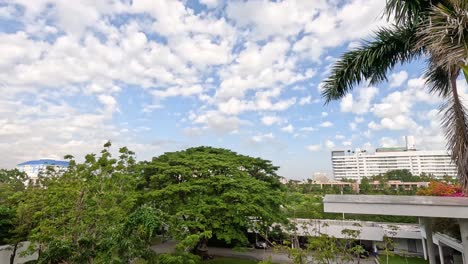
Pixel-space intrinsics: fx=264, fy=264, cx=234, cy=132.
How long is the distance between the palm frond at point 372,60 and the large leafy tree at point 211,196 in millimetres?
8544

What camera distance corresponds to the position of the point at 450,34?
3.86 meters

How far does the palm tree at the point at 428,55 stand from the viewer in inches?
150

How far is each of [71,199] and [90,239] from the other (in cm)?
273

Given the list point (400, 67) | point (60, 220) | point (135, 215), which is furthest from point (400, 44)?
point (60, 220)

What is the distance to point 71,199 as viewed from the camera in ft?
26.3

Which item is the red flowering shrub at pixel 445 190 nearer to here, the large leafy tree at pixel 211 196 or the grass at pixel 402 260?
the grass at pixel 402 260

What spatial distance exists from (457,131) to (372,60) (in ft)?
6.65

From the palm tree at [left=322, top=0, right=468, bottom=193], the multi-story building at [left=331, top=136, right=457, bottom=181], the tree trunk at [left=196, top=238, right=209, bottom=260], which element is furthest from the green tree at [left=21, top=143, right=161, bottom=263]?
the multi-story building at [left=331, top=136, right=457, bottom=181]

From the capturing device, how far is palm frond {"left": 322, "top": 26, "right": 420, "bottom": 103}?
549cm

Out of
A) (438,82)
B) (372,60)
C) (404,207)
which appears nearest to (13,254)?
(404,207)

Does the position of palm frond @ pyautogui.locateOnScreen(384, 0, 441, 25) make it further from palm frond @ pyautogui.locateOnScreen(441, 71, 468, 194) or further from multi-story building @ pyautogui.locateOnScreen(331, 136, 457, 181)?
multi-story building @ pyautogui.locateOnScreen(331, 136, 457, 181)

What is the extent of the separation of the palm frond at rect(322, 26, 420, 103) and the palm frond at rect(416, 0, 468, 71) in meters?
1.22

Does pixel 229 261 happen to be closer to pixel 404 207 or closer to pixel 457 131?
pixel 404 207

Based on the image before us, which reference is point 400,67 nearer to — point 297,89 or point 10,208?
point 297,89
